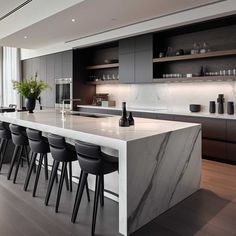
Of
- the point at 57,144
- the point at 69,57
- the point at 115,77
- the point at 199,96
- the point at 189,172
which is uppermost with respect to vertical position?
the point at 69,57

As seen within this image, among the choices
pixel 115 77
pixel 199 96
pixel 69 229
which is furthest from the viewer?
pixel 115 77

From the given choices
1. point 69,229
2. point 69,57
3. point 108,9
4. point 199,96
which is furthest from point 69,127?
point 69,57

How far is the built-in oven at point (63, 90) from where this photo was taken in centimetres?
786

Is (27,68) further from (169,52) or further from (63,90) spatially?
(169,52)

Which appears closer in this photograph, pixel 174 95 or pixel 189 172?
pixel 189 172

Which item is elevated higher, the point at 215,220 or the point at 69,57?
the point at 69,57

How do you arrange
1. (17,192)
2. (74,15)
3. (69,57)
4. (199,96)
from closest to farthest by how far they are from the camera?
(17,192)
(74,15)
(199,96)
(69,57)

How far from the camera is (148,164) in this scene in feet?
8.38

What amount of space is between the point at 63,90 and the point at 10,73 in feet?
13.6

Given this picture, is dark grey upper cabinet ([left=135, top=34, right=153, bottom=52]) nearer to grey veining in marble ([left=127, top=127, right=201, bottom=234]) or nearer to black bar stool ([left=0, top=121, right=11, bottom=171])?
grey veining in marble ([left=127, top=127, right=201, bottom=234])

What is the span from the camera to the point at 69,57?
7797 millimetres

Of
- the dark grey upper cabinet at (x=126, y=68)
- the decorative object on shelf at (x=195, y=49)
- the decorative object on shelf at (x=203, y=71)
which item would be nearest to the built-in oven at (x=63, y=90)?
the dark grey upper cabinet at (x=126, y=68)

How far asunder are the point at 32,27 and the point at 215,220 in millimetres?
5295

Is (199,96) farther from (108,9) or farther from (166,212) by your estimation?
(166,212)
